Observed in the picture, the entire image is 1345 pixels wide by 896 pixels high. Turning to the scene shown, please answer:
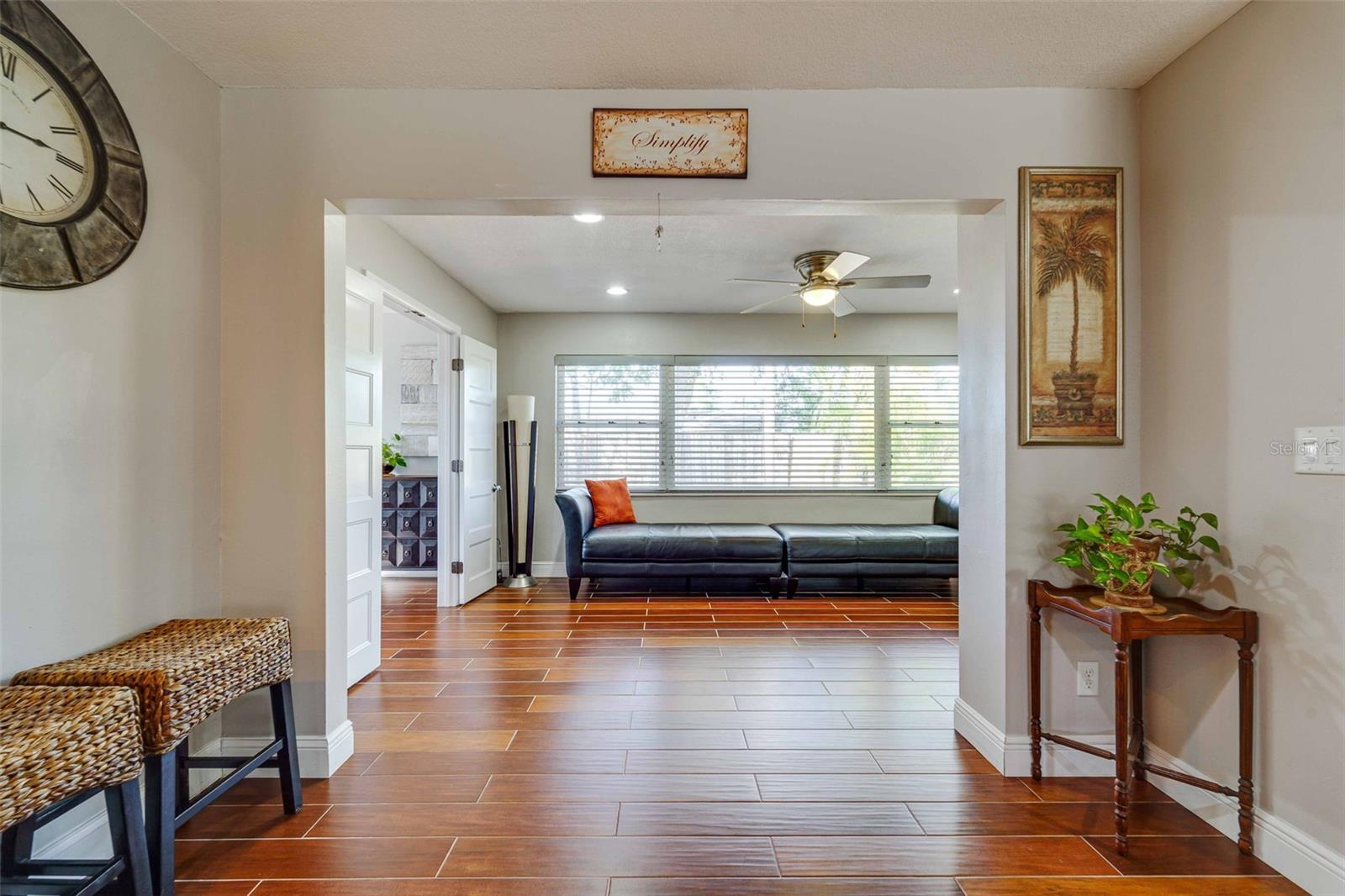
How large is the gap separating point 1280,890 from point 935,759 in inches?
35.5

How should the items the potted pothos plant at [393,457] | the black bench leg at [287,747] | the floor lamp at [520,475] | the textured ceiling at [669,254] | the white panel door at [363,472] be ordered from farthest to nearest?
the potted pothos plant at [393,457] → the floor lamp at [520,475] → the textured ceiling at [669,254] → the white panel door at [363,472] → the black bench leg at [287,747]

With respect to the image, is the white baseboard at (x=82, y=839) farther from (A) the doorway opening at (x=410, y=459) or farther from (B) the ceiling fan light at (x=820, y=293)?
(B) the ceiling fan light at (x=820, y=293)

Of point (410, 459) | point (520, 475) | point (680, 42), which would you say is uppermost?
point (680, 42)

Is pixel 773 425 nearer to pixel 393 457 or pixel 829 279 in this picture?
pixel 829 279

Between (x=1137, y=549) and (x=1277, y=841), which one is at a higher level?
(x=1137, y=549)

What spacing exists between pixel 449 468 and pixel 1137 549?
3.93 metres

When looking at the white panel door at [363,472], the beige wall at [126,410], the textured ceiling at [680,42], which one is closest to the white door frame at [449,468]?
the white panel door at [363,472]

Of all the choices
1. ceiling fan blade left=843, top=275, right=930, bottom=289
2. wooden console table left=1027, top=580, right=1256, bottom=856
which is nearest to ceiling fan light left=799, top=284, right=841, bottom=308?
ceiling fan blade left=843, top=275, right=930, bottom=289

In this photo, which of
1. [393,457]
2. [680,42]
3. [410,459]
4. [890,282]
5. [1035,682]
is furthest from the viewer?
[410,459]

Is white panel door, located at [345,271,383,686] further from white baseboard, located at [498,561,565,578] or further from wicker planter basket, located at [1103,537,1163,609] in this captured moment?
wicker planter basket, located at [1103,537,1163,609]

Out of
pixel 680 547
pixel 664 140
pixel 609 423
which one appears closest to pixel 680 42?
pixel 664 140

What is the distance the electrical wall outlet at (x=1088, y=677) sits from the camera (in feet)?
7.22

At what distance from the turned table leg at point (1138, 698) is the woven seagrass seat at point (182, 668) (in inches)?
108

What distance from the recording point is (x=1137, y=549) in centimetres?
186
